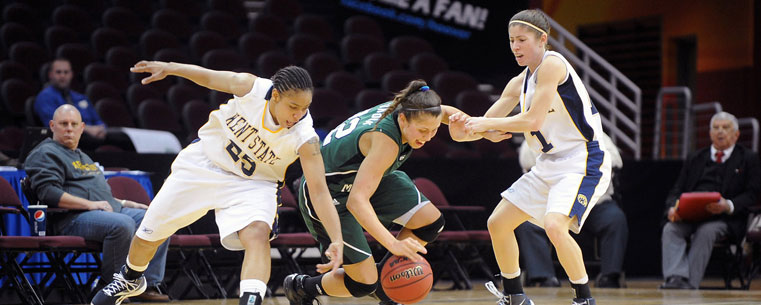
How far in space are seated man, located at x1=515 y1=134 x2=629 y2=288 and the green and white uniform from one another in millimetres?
3377

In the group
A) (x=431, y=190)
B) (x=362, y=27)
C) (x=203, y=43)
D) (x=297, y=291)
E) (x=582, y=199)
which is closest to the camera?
(x=582, y=199)

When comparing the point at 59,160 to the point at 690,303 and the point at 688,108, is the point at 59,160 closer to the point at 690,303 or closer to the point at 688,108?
the point at 690,303

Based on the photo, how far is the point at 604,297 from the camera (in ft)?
21.2

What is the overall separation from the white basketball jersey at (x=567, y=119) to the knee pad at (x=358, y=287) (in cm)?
110

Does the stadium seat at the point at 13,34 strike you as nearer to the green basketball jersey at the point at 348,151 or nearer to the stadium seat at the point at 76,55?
the stadium seat at the point at 76,55

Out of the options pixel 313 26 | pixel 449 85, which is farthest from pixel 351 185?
pixel 313 26

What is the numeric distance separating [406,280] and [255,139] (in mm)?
937

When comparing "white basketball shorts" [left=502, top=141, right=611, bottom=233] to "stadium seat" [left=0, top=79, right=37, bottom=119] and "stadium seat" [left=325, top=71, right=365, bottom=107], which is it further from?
"stadium seat" [left=0, top=79, right=37, bottom=119]

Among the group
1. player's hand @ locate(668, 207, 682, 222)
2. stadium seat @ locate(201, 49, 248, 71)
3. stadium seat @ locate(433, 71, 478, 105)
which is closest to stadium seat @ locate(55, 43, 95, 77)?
stadium seat @ locate(201, 49, 248, 71)

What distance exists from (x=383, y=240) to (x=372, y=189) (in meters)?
0.24

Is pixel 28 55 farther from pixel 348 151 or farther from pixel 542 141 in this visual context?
pixel 542 141

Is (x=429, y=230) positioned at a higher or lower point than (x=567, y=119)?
lower

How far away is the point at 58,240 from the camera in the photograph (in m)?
5.60

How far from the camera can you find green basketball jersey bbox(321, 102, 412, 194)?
4352 mm
